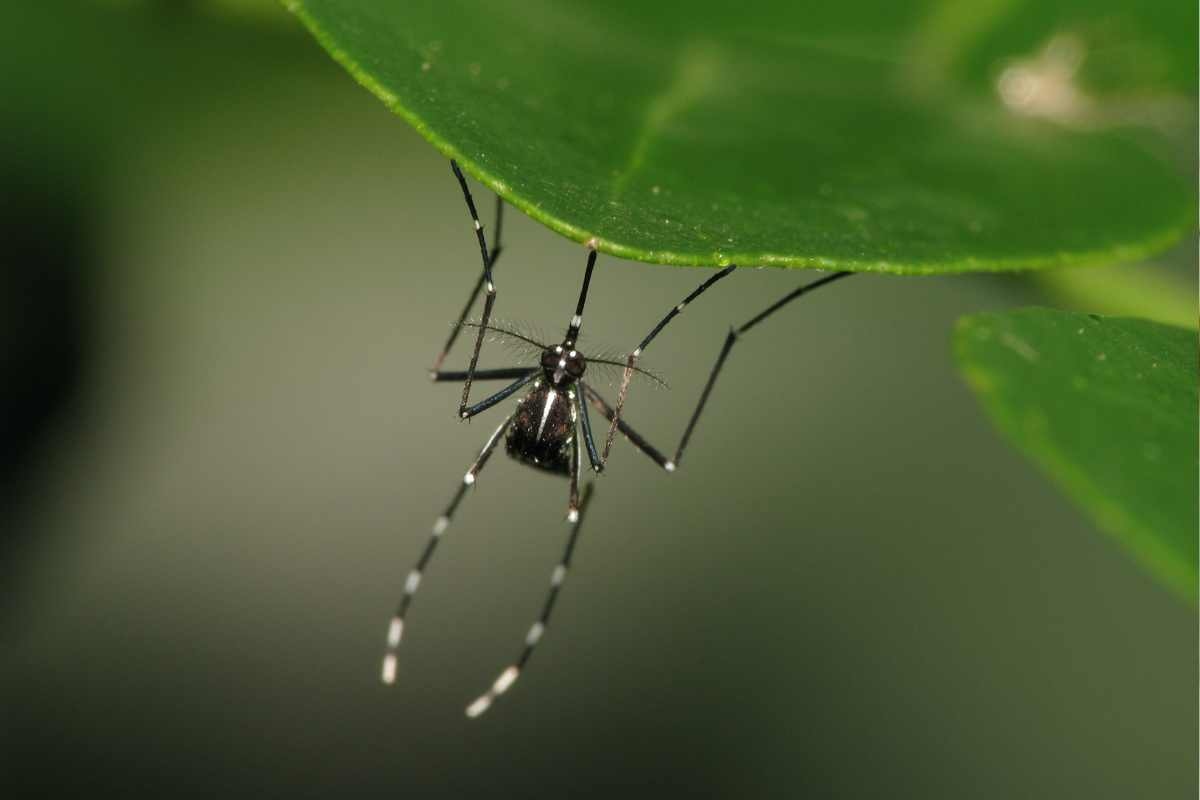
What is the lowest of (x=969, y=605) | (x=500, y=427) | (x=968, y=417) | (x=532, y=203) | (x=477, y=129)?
(x=532, y=203)

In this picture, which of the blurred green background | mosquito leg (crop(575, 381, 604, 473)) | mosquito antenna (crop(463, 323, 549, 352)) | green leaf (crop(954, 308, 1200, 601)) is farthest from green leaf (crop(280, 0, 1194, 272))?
the blurred green background

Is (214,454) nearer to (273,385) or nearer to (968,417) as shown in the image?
(273,385)

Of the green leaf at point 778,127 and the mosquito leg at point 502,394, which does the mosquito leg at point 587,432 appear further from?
the green leaf at point 778,127

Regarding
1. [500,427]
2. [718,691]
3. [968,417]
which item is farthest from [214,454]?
[968,417]

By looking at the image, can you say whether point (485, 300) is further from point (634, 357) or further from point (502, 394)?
point (634, 357)

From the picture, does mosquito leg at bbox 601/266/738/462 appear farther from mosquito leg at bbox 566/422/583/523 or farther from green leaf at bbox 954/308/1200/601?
green leaf at bbox 954/308/1200/601

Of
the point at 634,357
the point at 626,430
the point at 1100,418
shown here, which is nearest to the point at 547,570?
the point at 626,430
